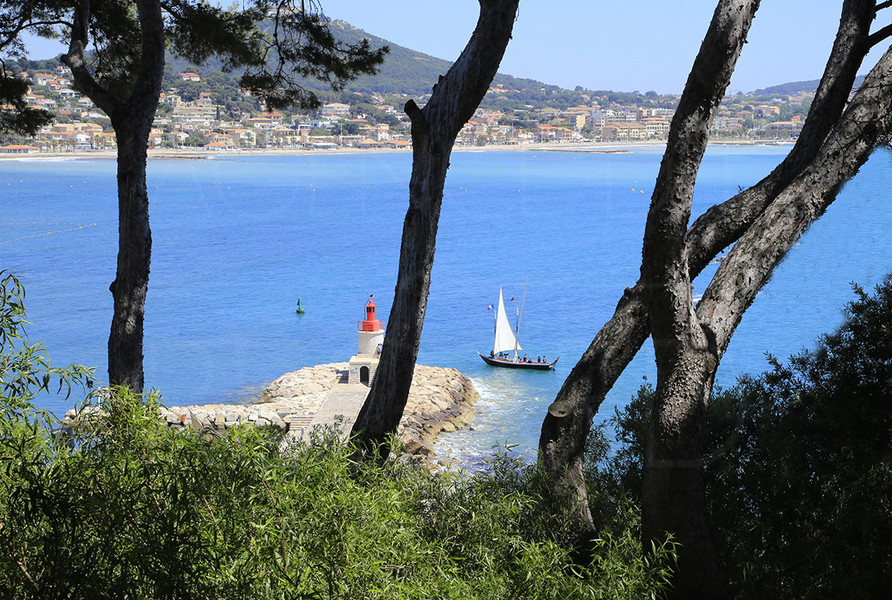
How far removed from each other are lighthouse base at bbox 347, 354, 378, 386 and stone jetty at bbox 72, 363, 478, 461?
0.26 m

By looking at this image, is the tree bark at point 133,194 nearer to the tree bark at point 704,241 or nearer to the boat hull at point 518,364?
the tree bark at point 704,241

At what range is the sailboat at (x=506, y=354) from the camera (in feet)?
65.1

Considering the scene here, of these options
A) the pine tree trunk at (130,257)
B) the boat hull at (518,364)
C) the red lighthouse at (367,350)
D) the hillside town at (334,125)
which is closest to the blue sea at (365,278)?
the boat hull at (518,364)

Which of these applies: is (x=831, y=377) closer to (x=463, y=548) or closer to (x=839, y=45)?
(x=839, y=45)

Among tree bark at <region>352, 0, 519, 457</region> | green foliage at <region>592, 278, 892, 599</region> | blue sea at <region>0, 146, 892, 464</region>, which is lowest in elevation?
blue sea at <region>0, 146, 892, 464</region>

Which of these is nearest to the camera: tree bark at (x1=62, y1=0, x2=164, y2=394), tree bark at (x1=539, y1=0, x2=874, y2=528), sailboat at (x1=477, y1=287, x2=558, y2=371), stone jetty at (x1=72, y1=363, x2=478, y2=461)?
tree bark at (x1=539, y1=0, x2=874, y2=528)

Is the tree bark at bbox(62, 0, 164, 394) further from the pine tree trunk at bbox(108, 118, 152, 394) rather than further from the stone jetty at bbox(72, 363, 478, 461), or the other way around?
the stone jetty at bbox(72, 363, 478, 461)

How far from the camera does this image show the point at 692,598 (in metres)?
3.40

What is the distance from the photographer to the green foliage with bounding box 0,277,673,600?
6.32ft

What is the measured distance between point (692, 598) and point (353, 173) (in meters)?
95.2

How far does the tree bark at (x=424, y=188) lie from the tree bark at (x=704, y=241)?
818 mm

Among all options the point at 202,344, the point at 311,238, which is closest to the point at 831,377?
the point at 202,344

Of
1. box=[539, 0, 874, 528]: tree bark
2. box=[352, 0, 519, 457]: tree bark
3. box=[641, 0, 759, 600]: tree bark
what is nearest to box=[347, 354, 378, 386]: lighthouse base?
box=[352, 0, 519, 457]: tree bark

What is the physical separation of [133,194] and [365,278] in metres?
26.9
